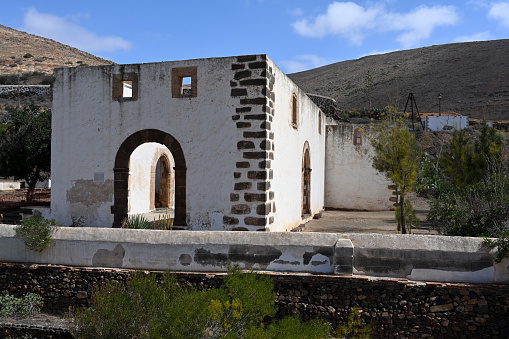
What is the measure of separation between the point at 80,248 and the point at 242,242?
2711 millimetres

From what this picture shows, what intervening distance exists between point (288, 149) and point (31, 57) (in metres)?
50.9

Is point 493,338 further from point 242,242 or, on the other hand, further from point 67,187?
point 67,187

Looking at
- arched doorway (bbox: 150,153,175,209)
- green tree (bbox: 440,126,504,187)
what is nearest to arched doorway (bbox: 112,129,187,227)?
arched doorway (bbox: 150,153,175,209)

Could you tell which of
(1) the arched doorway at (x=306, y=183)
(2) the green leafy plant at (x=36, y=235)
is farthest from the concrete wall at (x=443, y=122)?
(2) the green leafy plant at (x=36, y=235)

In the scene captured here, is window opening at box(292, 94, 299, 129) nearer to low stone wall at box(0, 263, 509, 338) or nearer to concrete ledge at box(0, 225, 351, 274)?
concrete ledge at box(0, 225, 351, 274)

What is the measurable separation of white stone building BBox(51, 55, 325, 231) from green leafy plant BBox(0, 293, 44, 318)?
2823 millimetres

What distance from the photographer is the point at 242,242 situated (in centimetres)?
708

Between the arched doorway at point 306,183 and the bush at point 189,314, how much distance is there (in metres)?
7.77

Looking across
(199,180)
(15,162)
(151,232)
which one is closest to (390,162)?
(199,180)

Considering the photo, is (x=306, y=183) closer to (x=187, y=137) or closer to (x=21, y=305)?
(x=187, y=137)

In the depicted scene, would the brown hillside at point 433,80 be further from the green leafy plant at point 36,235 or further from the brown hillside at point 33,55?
the green leafy plant at point 36,235

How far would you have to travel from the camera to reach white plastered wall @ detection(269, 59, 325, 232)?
1016 cm

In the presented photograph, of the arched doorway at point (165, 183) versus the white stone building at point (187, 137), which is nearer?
the white stone building at point (187, 137)

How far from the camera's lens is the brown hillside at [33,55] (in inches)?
1903
